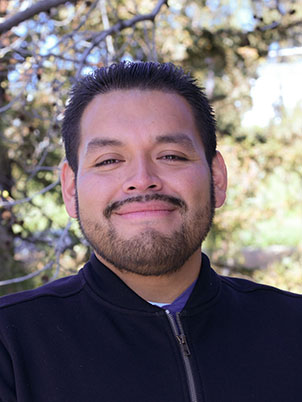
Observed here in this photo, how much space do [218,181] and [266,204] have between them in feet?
15.4

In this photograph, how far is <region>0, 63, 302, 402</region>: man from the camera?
147cm

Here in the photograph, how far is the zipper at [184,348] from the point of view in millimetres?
1482

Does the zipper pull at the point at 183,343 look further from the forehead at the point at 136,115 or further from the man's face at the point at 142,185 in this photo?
the forehead at the point at 136,115

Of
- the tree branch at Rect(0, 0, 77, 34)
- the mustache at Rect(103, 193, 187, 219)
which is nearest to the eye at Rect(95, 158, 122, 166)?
the mustache at Rect(103, 193, 187, 219)

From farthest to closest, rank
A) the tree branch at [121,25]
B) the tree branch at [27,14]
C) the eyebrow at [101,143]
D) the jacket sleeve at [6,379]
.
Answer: the tree branch at [121,25], the tree branch at [27,14], the eyebrow at [101,143], the jacket sleeve at [6,379]

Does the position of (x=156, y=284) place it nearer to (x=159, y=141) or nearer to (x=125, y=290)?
(x=125, y=290)

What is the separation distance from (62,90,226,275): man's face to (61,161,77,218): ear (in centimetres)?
12

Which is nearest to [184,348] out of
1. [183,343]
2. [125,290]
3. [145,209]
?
[183,343]

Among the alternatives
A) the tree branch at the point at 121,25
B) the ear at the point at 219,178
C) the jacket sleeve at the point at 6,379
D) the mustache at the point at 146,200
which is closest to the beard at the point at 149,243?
the mustache at the point at 146,200

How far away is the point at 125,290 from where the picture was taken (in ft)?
5.38

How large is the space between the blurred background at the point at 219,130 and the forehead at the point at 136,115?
6.46 feet

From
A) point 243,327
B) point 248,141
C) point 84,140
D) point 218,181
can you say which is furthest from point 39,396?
point 248,141

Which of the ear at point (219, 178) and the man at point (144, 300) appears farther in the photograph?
the ear at point (219, 178)

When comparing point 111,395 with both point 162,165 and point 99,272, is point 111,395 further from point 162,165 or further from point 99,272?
point 162,165
